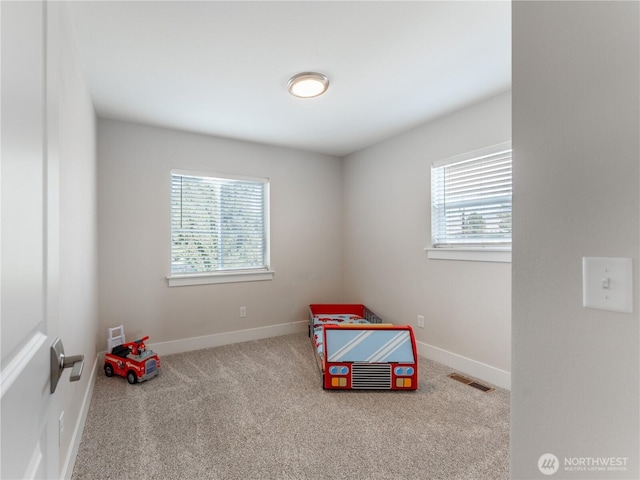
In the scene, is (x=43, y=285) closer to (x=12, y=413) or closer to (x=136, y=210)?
(x=12, y=413)

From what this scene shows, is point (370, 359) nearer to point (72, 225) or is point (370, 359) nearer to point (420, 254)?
point (420, 254)

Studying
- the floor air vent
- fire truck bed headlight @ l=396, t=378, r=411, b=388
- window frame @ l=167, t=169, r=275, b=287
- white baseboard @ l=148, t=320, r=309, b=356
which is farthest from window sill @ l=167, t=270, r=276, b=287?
the floor air vent

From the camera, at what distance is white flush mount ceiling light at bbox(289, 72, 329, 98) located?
2.34 metres

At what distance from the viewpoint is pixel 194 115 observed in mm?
3072

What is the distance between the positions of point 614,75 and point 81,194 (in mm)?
2594

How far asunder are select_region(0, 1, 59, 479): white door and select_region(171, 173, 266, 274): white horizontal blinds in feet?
9.64

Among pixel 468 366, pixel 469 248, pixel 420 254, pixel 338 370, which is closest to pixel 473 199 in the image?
pixel 469 248

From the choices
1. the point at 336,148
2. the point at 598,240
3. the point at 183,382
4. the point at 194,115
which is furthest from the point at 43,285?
the point at 336,148

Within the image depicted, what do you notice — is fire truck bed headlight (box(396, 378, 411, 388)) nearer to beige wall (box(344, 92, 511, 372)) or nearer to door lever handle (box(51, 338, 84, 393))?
beige wall (box(344, 92, 511, 372))

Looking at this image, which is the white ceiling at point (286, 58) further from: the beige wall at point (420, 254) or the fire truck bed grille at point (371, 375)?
the fire truck bed grille at point (371, 375)

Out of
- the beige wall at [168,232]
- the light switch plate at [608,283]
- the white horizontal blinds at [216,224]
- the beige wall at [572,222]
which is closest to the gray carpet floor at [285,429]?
the beige wall at [168,232]

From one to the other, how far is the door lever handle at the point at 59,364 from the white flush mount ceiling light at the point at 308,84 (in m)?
2.18

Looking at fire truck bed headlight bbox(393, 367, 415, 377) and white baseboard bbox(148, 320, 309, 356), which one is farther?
white baseboard bbox(148, 320, 309, 356)

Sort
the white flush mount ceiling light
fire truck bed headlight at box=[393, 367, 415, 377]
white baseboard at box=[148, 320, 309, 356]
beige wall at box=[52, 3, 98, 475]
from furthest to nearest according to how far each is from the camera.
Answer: white baseboard at box=[148, 320, 309, 356], fire truck bed headlight at box=[393, 367, 415, 377], the white flush mount ceiling light, beige wall at box=[52, 3, 98, 475]
